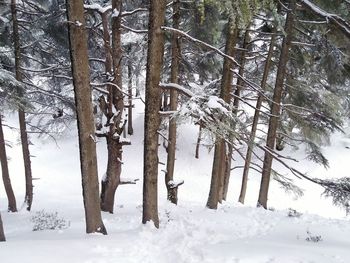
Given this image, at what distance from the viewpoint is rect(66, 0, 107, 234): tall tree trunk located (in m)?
6.83

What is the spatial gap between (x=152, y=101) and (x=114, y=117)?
304 centimetres

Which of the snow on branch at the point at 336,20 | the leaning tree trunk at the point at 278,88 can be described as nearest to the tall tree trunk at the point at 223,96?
the leaning tree trunk at the point at 278,88

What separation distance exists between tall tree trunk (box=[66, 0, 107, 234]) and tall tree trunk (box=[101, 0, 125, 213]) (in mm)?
3245

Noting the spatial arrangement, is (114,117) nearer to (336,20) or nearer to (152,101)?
(152,101)

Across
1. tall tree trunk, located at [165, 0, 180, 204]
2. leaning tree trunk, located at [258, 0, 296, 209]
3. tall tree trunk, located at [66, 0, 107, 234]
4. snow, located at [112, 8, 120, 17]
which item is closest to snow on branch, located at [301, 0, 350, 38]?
tall tree trunk, located at [66, 0, 107, 234]

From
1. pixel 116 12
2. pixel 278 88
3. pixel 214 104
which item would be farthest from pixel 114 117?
pixel 278 88

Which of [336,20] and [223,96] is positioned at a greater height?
[336,20]

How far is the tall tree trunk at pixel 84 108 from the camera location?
6828 mm

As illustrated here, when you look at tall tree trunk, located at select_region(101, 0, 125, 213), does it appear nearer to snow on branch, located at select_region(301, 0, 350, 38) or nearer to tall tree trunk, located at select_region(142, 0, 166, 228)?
tall tree trunk, located at select_region(142, 0, 166, 228)

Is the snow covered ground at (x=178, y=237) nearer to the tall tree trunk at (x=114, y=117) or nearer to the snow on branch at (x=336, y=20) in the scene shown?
the tall tree trunk at (x=114, y=117)

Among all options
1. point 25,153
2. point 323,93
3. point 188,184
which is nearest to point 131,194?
point 188,184

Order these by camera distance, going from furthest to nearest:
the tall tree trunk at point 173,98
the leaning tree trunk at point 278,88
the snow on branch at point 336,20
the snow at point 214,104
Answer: the leaning tree trunk at point 278,88, the tall tree trunk at point 173,98, the snow at point 214,104, the snow on branch at point 336,20

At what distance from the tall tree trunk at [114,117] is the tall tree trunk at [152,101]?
276 cm

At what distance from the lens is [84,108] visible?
7133 millimetres
